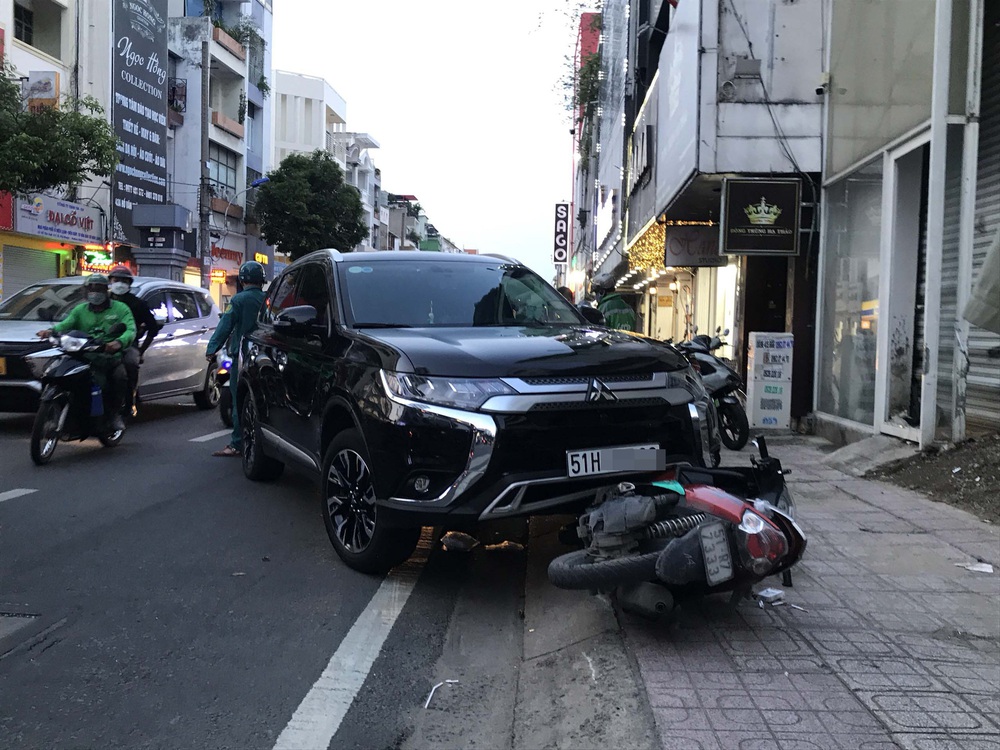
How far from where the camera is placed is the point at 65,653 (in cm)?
358

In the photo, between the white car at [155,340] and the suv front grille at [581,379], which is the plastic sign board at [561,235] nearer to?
the white car at [155,340]

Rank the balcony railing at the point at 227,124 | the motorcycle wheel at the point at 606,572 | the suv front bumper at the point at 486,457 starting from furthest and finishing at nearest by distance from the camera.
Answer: the balcony railing at the point at 227,124 < the suv front bumper at the point at 486,457 < the motorcycle wheel at the point at 606,572

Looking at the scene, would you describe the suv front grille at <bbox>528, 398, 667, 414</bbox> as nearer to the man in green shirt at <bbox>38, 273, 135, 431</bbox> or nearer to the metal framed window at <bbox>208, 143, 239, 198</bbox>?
the man in green shirt at <bbox>38, 273, 135, 431</bbox>

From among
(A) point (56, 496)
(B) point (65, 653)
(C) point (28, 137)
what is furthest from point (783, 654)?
(C) point (28, 137)

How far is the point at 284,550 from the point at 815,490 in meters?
4.17

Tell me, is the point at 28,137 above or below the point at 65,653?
above

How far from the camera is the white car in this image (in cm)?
896

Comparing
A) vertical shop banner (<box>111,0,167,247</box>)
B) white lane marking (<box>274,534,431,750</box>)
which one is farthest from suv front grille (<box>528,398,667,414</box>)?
vertical shop banner (<box>111,0,167,247</box>)

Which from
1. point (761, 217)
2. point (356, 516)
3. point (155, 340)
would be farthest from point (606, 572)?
point (761, 217)

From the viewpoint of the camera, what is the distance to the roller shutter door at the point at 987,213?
7.30m

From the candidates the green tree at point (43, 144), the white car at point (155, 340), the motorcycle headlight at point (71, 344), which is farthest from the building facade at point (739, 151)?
the green tree at point (43, 144)

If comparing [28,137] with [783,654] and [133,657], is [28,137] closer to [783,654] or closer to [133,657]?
[133,657]

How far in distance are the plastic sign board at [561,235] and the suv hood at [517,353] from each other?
216ft

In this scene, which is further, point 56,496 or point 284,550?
point 56,496
